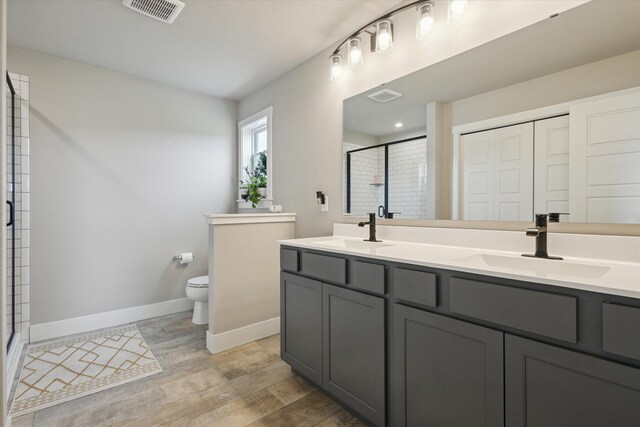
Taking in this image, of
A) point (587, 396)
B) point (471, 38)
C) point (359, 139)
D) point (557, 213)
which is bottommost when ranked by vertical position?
point (587, 396)

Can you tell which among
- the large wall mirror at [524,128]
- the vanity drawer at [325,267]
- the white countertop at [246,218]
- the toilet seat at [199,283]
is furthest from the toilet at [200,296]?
the large wall mirror at [524,128]

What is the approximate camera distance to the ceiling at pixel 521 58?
1.23 meters

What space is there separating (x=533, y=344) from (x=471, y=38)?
4.88 feet

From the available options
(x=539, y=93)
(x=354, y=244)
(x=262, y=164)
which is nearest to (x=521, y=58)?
(x=539, y=93)

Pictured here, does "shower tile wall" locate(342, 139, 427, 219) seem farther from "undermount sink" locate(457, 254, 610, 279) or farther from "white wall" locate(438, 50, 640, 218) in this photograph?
"undermount sink" locate(457, 254, 610, 279)

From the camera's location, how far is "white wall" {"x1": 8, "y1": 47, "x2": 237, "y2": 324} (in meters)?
2.60

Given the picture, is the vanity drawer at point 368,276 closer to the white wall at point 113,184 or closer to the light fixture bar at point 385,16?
the light fixture bar at point 385,16

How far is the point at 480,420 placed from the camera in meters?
1.07

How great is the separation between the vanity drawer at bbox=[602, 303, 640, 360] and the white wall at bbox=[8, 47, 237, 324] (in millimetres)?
3333

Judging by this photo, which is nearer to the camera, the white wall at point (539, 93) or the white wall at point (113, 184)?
the white wall at point (539, 93)

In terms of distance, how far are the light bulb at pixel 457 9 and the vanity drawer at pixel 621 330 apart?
1.48 m

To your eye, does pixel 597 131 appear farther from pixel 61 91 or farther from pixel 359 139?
pixel 61 91

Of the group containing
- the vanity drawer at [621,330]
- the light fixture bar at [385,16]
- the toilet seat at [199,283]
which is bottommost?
the toilet seat at [199,283]

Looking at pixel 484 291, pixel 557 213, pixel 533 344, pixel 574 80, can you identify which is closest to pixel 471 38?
pixel 574 80
